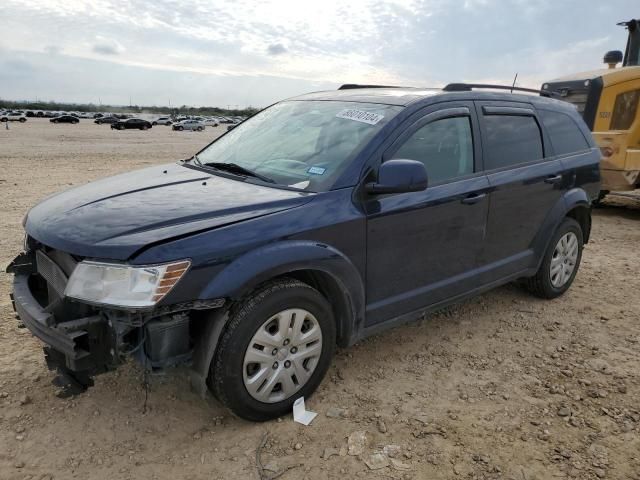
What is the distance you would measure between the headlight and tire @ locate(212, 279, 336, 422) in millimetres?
388

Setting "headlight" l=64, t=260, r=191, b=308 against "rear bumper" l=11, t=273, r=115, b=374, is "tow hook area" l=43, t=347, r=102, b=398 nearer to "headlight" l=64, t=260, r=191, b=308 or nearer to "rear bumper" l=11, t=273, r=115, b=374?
"rear bumper" l=11, t=273, r=115, b=374

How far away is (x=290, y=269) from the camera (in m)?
2.68

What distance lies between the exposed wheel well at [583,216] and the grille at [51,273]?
13.6 feet

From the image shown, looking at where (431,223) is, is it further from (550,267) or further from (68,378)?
(68,378)

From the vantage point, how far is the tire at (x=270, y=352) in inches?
101

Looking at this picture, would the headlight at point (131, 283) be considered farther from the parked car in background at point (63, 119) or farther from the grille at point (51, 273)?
the parked car in background at point (63, 119)

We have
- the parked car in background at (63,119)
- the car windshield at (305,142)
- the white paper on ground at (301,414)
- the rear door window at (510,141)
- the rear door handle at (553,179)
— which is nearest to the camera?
the white paper on ground at (301,414)

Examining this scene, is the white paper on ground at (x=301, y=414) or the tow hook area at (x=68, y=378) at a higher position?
the tow hook area at (x=68, y=378)

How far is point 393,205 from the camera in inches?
123

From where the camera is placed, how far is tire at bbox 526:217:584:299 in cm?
450

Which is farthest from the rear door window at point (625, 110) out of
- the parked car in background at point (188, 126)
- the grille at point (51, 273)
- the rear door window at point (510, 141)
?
the parked car in background at point (188, 126)

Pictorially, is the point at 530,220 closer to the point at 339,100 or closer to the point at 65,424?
the point at 339,100

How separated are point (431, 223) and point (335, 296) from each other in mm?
846

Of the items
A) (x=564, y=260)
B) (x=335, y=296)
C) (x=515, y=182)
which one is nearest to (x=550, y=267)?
(x=564, y=260)
